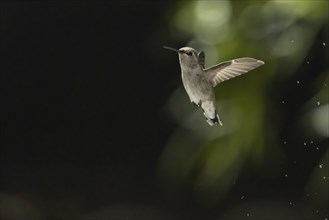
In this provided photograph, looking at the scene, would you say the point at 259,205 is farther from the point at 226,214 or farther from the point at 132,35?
the point at 132,35

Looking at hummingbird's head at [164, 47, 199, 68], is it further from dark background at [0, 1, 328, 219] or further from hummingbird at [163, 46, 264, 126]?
dark background at [0, 1, 328, 219]

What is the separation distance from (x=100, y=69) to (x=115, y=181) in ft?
1.21

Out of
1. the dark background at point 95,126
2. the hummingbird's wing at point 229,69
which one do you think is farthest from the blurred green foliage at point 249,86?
the hummingbird's wing at point 229,69

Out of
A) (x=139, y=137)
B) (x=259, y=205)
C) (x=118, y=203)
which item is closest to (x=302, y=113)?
(x=259, y=205)

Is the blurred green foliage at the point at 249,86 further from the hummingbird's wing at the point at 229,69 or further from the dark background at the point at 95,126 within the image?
the hummingbird's wing at the point at 229,69

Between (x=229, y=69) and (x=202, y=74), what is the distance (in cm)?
→ 6

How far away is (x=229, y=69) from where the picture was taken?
853 millimetres

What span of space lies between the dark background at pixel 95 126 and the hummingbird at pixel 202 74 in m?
1.18

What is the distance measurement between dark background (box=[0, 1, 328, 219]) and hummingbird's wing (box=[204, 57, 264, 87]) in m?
1.17

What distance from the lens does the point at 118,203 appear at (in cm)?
223

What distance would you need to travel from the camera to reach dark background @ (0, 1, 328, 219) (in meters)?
2.05

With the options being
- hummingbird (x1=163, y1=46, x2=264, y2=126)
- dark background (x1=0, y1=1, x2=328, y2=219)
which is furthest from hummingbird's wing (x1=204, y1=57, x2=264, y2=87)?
dark background (x1=0, y1=1, x2=328, y2=219)

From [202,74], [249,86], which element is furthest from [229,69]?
[249,86]

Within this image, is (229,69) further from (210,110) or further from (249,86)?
(249,86)
